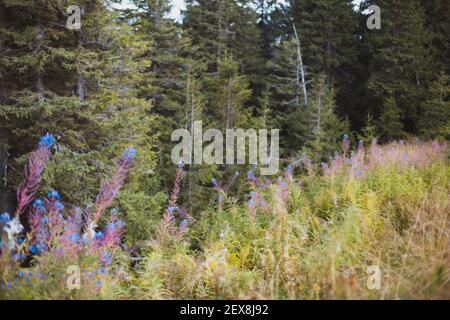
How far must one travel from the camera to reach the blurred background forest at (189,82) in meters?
6.73

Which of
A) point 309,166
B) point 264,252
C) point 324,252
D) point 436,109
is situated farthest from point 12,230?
point 436,109

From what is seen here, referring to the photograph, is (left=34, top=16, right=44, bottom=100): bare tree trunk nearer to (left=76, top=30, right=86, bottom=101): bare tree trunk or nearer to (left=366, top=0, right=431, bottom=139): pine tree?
(left=76, top=30, right=86, bottom=101): bare tree trunk

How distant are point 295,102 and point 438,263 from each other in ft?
61.8

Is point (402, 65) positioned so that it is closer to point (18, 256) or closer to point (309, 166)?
point (309, 166)

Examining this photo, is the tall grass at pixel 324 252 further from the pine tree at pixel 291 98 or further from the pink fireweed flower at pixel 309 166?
the pine tree at pixel 291 98

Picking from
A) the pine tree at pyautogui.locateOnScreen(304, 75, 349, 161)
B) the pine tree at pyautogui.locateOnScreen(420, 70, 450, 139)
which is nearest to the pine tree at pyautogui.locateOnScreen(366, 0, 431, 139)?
the pine tree at pyautogui.locateOnScreen(420, 70, 450, 139)

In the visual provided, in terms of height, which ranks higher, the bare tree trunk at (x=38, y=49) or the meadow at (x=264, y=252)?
the bare tree trunk at (x=38, y=49)

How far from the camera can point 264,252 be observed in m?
3.74
